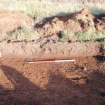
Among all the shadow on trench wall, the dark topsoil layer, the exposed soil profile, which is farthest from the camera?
the dark topsoil layer

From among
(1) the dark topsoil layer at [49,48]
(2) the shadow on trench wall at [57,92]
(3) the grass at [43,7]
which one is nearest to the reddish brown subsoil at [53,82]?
(2) the shadow on trench wall at [57,92]

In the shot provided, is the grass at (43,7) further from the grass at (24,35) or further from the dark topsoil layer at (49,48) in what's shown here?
the dark topsoil layer at (49,48)

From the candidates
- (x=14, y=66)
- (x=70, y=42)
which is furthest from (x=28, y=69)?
(x=70, y=42)

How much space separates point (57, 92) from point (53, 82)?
481 millimetres

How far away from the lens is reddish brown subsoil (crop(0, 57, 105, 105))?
22.4 feet

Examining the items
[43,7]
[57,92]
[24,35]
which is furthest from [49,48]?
[57,92]

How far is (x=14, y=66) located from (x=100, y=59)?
2.30 metres

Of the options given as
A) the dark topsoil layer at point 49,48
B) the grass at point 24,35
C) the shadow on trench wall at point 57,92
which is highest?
the grass at point 24,35

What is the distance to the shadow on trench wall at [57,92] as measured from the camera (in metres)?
6.74

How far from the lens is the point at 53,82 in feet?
24.9

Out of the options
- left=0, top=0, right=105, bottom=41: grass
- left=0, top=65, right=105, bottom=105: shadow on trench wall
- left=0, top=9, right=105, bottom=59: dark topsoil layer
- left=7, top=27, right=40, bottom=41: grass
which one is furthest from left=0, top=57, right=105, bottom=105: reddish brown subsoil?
left=0, top=0, right=105, bottom=41: grass

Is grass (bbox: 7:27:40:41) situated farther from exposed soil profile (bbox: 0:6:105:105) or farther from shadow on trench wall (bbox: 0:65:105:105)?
shadow on trench wall (bbox: 0:65:105:105)

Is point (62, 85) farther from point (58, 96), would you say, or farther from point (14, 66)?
point (14, 66)

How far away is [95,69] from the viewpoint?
8.16m
